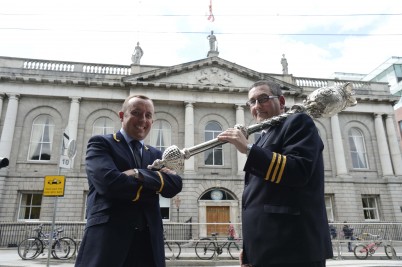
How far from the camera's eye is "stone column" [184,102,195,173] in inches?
901

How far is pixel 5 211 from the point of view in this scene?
20.1 meters

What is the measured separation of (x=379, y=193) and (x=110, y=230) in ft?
89.8

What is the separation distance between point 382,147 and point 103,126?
23.7m

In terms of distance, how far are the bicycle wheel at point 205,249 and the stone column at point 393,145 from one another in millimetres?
20680

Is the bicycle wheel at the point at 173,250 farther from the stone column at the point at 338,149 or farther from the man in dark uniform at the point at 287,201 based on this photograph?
the stone column at the point at 338,149

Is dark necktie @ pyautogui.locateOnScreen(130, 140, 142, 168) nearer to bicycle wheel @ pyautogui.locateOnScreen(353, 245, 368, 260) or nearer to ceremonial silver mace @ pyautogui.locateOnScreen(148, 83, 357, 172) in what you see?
ceremonial silver mace @ pyautogui.locateOnScreen(148, 83, 357, 172)

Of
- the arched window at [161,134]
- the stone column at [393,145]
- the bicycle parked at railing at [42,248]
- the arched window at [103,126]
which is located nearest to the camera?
the bicycle parked at railing at [42,248]

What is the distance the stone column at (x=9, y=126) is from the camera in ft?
69.3

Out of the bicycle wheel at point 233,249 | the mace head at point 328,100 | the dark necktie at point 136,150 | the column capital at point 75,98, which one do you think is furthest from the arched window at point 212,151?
the mace head at point 328,100

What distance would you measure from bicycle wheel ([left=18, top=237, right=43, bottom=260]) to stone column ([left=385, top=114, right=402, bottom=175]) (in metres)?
26.7

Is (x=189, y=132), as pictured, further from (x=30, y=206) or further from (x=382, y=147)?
(x=382, y=147)

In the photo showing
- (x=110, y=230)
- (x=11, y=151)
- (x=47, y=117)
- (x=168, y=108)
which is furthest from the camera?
(x=168, y=108)

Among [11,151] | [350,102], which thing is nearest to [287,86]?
[11,151]

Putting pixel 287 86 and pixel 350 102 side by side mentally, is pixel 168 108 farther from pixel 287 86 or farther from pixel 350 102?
pixel 350 102
